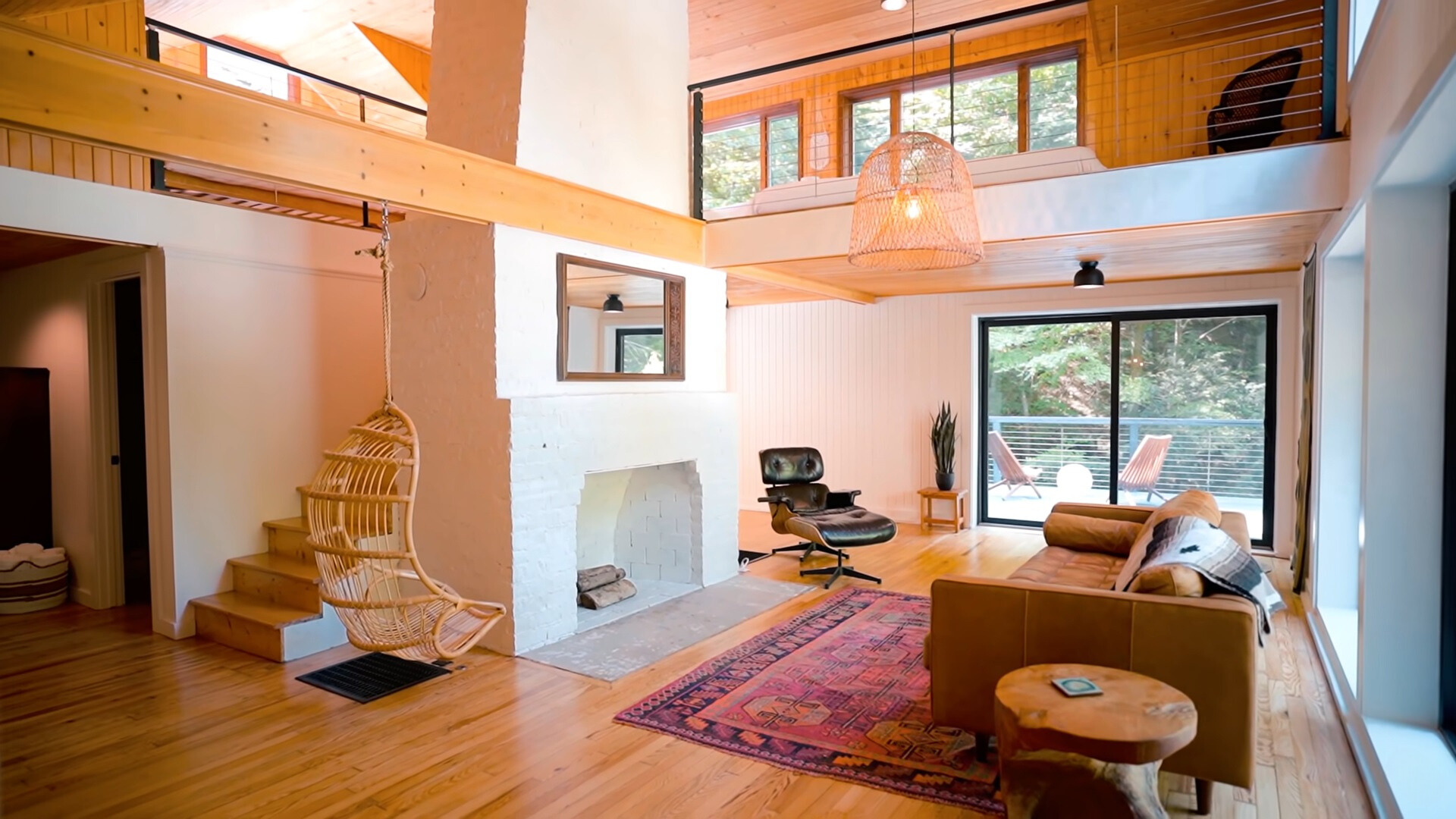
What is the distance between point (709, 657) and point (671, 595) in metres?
1.18

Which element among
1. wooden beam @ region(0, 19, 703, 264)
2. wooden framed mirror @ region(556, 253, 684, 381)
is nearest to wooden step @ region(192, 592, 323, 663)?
wooden framed mirror @ region(556, 253, 684, 381)

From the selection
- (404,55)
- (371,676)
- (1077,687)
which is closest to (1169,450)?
(1077,687)

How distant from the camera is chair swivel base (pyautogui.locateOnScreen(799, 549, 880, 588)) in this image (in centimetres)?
559

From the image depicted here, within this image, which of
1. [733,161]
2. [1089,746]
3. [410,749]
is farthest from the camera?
[733,161]

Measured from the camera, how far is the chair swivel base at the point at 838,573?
5.59 m

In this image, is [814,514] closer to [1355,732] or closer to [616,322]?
[616,322]

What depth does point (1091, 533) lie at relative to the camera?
185 inches

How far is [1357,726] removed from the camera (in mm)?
2916

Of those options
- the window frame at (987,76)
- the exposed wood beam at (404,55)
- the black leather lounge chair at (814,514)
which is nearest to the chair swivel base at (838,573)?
the black leather lounge chair at (814,514)

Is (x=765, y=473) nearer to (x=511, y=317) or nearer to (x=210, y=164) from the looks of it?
(x=511, y=317)

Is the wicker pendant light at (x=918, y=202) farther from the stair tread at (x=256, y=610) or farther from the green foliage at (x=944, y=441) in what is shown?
the green foliage at (x=944, y=441)

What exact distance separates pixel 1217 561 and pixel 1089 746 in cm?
114

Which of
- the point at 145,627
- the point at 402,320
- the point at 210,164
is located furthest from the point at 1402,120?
the point at 145,627

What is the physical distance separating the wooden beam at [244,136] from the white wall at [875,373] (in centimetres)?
428
